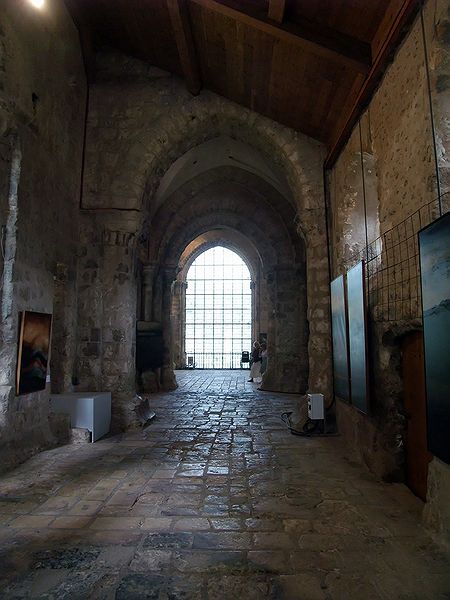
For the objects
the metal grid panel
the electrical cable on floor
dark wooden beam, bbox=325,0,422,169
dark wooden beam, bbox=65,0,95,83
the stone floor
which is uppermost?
dark wooden beam, bbox=65,0,95,83

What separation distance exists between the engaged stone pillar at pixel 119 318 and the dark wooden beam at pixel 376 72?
3478 millimetres

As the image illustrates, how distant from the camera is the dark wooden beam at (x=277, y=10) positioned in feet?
14.0

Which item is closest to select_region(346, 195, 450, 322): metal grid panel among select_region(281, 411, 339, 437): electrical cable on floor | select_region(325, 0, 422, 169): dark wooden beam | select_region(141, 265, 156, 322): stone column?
select_region(325, 0, 422, 169): dark wooden beam

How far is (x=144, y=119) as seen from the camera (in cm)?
714

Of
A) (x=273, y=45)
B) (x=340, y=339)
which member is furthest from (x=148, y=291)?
(x=273, y=45)

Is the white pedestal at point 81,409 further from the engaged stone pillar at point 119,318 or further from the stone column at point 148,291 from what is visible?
the stone column at point 148,291

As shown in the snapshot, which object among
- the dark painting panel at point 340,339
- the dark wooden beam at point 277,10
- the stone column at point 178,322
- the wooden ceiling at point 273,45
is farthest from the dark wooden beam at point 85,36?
the stone column at point 178,322

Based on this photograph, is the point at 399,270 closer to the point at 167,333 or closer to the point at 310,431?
the point at 310,431

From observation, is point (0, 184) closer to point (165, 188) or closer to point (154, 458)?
point (154, 458)

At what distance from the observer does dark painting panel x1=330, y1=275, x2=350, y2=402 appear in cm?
508

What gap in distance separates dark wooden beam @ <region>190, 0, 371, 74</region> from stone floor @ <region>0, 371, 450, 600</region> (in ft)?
14.2

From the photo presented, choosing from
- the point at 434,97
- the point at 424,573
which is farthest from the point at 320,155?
the point at 424,573

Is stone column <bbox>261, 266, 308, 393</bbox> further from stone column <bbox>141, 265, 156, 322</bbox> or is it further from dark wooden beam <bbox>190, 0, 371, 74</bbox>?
dark wooden beam <bbox>190, 0, 371, 74</bbox>

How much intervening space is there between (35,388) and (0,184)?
8.05ft
